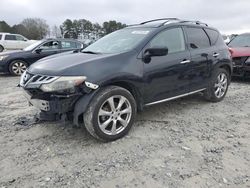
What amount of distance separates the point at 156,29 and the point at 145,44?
466mm

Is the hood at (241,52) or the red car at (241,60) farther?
the hood at (241,52)

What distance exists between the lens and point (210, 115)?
533 cm

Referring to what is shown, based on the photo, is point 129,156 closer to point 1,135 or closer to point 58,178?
point 58,178

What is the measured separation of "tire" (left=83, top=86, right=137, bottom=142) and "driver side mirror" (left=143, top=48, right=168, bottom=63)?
63 cm

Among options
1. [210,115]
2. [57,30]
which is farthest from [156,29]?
[57,30]

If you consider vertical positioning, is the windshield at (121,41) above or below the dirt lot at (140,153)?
above

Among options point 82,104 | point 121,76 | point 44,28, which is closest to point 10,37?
point 121,76

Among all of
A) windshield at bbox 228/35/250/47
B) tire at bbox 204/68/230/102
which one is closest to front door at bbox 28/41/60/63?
windshield at bbox 228/35/250/47

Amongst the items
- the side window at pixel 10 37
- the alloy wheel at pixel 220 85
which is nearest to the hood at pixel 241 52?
the alloy wheel at pixel 220 85

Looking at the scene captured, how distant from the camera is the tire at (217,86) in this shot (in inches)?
232

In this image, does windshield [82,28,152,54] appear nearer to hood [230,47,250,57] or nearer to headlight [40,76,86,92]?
headlight [40,76,86,92]

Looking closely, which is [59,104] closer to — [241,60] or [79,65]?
[79,65]

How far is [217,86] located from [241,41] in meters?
4.29

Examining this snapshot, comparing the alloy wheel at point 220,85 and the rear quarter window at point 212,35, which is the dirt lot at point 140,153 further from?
the rear quarter window at point 212,35
